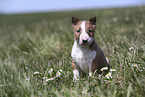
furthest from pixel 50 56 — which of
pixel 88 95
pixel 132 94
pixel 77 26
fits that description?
pixel 132 94

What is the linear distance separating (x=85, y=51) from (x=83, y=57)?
11 cm

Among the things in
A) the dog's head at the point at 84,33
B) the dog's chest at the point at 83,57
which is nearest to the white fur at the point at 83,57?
the dog's chest at the point at 83,57

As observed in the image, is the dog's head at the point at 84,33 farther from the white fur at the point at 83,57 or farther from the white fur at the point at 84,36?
the white fur at the point at 83,57

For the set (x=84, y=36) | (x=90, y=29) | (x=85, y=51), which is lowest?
(x=85, y=51)

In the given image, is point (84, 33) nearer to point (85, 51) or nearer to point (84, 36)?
point (84, 36)

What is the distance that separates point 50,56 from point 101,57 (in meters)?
1.80

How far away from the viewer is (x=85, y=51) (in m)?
2.72

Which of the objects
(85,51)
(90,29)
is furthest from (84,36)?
(85,51)

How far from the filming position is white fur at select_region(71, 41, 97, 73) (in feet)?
8.92

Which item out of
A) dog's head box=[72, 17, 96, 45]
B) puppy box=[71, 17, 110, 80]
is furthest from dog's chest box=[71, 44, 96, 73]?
dog's head box=[72, 17, 96, 45]

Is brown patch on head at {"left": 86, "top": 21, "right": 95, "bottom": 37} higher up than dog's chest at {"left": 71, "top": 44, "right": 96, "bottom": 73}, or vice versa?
brown patch on head at {"left": 86, "top": 21, "right": 95, "bottom": 37}

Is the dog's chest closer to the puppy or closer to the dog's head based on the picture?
the puppy

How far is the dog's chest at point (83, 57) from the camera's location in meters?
2.72

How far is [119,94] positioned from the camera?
87.4 inches
